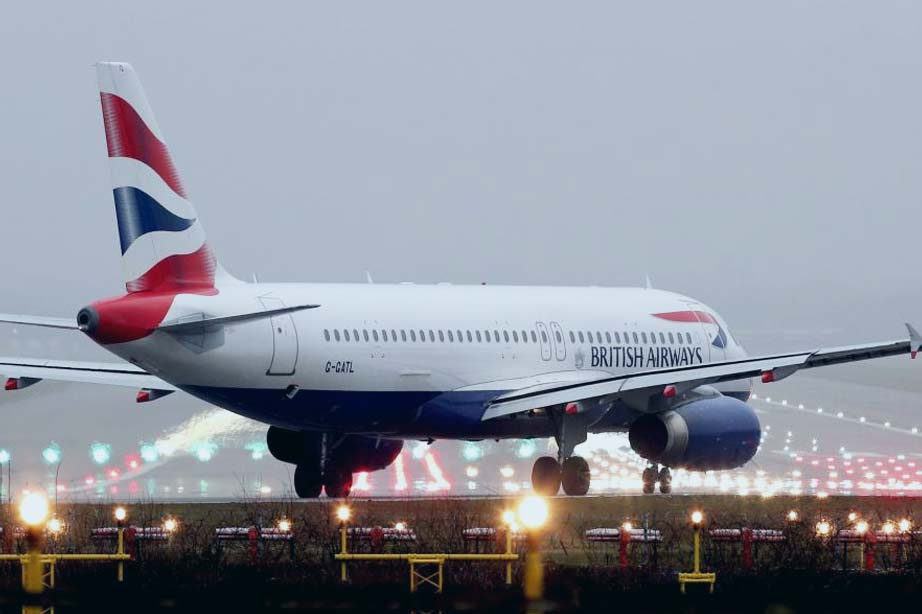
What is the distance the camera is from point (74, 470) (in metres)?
50.8

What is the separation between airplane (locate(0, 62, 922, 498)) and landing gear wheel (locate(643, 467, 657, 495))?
7cm

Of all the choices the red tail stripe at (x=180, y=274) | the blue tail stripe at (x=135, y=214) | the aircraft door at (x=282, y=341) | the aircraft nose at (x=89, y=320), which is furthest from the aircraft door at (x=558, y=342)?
the aircraft nose at (x=89, y=320)

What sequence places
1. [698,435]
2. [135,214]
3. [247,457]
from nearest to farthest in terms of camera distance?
[135,214] < [698,435] < [247,457]

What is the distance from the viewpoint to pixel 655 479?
46.5m

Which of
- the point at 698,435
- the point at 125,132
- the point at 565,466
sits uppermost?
the point at 125,132

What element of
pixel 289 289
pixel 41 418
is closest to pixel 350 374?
pixel 289 289

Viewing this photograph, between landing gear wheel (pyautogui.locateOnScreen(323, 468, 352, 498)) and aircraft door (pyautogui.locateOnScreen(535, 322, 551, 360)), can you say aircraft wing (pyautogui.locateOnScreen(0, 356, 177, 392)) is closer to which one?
landing gear wheel (pyautogui.locateOnScreen(323, 468, 352, 498))

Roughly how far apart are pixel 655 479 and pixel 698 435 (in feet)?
13.6

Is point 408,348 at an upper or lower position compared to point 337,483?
upper

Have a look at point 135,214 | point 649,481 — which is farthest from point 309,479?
point 135,214

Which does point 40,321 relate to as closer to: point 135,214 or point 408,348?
point 135,214

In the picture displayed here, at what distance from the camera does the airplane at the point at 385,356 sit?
123 feet

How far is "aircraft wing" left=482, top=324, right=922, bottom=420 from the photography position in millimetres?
39500

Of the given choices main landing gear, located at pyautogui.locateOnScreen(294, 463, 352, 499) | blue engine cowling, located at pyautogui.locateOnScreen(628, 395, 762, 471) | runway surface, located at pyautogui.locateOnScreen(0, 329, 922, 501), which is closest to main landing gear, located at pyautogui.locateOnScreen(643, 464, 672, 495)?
runway surface, located at pyautogui.locateOnScreen(0, 329, 922, 501)
